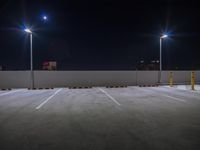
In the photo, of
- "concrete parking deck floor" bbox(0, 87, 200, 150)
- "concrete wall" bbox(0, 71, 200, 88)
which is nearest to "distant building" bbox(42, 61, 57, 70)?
"concrete wall" bbox(0, 71, 200, 88)

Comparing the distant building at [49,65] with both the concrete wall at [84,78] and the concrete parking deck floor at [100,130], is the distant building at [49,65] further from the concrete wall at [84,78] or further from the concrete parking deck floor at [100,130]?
the concrete parking deck floor at [100,130]

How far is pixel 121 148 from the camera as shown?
3854 mm

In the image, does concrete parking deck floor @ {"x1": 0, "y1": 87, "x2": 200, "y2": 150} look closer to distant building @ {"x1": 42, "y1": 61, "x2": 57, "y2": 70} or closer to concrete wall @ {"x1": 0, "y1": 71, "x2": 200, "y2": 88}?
concrete wall @ {"x1": 0, "y1": 71, "x2": 200, "y2": 88}

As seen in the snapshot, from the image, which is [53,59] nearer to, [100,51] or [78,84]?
[100,51]

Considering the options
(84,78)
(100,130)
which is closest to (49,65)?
(84,78)

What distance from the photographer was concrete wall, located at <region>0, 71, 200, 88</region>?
17625 mm

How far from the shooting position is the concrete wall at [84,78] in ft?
57.8

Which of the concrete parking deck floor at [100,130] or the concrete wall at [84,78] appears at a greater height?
the concrete wall at [84,78]

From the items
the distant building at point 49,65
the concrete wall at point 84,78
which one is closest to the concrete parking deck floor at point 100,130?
the concrete wall at point 84,78

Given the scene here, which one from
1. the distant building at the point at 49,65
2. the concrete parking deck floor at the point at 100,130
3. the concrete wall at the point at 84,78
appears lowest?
the concrete parking deck floor at the point at 100,130

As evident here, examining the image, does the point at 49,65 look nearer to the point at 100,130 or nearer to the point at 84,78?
the point at 84,78

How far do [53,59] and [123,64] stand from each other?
12.5 m

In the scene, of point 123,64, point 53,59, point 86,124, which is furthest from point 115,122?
point 53,59

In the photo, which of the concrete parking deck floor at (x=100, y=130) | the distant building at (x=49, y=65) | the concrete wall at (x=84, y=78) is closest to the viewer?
the concrete parking deck floor at (x=100, y=130)
